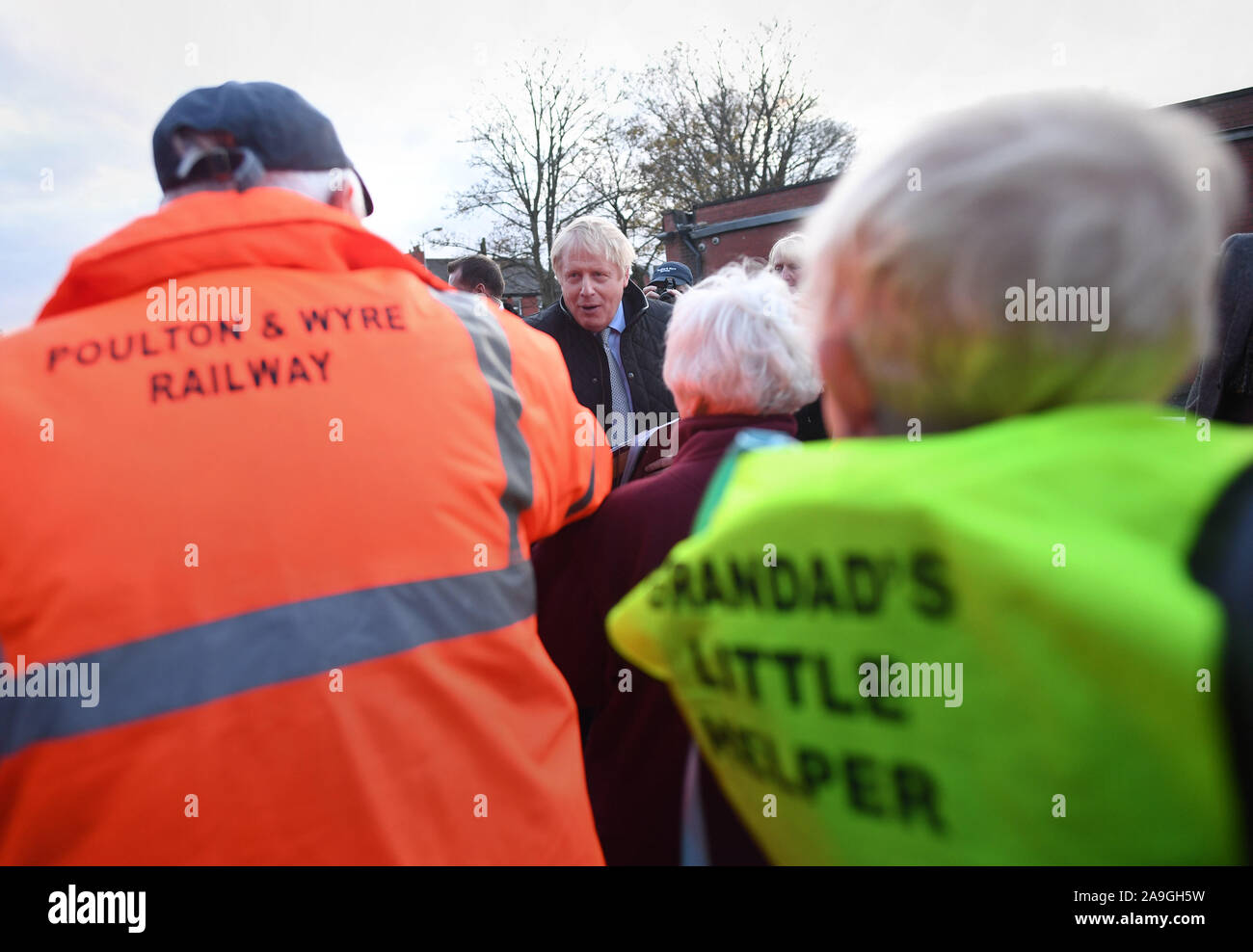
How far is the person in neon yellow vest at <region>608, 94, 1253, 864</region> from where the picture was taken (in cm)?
69

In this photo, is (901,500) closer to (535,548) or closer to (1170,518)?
(1170,518)

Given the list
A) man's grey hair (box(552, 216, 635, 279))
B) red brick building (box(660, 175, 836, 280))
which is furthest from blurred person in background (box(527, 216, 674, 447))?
red brick building (box(660, 175, 836, 280))

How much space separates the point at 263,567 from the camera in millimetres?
1100

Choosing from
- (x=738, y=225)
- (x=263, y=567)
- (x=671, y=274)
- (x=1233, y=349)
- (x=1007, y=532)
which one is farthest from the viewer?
(x=738, y=225)

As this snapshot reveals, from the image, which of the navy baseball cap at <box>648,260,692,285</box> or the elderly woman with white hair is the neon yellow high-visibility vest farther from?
the navy baseball cap at <box>648,260,692,285</box>

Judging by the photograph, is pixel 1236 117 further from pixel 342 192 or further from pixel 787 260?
pixel 342 192

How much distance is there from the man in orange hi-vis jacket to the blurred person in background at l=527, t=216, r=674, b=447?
2.41 metres

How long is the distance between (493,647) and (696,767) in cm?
37

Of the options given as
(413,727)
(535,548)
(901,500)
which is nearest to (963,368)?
(901,500)

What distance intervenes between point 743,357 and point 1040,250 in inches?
44.1

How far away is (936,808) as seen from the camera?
0.85m

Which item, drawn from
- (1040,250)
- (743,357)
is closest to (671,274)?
(743,357)

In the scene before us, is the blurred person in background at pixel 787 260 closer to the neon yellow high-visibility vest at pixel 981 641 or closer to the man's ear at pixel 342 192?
the man's ear at pixel 342 192

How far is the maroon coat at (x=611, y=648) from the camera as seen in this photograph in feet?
5.74
